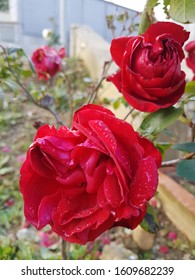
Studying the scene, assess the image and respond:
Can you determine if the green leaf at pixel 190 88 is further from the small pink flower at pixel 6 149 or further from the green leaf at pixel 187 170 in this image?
the small pink flower at pixel 6 149

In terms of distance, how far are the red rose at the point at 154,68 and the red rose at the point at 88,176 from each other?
0.22 ft

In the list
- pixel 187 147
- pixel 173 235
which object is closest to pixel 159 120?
pixel 187 147

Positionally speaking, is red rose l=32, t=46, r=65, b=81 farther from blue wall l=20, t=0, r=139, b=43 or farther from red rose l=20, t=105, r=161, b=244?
blue wall l=20, t=0, r=139, b=43

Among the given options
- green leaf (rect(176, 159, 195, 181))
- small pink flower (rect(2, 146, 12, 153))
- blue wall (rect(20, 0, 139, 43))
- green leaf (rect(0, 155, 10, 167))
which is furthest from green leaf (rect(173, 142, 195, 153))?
blue wall (rect(20, 0, 139, 43))

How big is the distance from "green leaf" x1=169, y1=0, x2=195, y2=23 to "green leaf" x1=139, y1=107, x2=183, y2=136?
121 millimetres

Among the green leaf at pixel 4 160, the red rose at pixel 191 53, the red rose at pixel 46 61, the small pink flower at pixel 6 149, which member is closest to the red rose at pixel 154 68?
the red rose at pixel 191 53

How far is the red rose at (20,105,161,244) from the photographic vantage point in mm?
449

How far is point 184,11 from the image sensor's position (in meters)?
0.52

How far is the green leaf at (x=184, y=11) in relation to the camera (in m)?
0.52

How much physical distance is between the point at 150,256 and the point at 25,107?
1882 mm

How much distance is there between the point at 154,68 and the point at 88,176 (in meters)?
0.17

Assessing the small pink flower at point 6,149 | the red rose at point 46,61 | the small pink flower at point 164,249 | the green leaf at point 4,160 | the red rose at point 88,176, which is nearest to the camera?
the red rose at point 88,176

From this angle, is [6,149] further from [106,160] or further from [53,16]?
[53,16]
